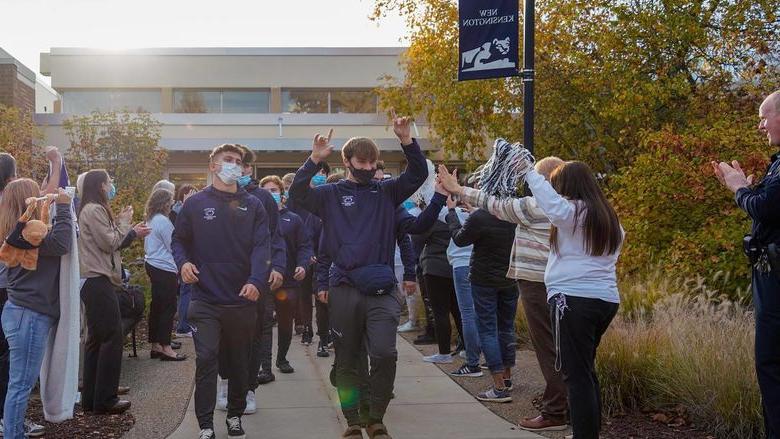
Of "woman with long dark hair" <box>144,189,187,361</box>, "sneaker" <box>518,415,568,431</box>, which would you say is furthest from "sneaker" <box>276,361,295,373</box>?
"sneaker" <box>518,415,568,431</box>

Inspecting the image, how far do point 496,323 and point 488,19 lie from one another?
2783 mm

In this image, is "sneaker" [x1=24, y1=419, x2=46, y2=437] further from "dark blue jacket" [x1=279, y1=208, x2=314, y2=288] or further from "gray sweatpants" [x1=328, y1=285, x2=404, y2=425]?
"dark blue jacket" [x1=279, y1=208, x2=314, y2=288]

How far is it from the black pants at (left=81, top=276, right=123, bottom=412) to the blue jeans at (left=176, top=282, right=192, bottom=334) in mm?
3934

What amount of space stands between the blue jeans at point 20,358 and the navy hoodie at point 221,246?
1.05 meters

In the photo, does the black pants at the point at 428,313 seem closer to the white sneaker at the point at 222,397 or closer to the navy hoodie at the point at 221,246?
the white sneaker at the point at 222,397

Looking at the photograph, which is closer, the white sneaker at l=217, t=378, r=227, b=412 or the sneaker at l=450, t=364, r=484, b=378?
the white sneaker at l=217, t=378, r=227, b=412

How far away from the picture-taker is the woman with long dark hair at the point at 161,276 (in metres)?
9.04

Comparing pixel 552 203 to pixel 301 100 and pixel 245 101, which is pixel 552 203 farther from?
pixel 245 101

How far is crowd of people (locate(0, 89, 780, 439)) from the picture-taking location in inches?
193

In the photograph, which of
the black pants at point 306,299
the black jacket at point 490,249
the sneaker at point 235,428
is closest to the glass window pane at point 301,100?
the black pants at point 306,299

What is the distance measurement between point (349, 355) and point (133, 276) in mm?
6536

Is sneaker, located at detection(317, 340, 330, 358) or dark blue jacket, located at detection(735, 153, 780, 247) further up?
dark blue jacket, located at detection(735, 153, 780, 247)

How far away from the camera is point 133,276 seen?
11.2 metres

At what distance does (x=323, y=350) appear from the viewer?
9234 mm
